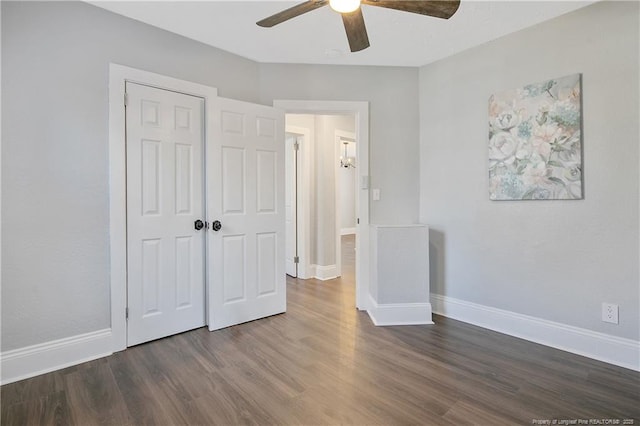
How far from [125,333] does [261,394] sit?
125 centimetres

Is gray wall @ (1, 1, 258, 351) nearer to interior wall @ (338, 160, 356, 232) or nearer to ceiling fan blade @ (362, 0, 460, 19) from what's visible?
ceiling fan blade @ (362, 0, 460, 19)

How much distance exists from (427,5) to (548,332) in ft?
8.01

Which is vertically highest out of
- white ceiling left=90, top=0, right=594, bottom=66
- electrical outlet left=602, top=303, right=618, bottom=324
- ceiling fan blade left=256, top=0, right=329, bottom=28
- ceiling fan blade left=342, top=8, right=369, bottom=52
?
white ceiling left=90, top=0, right=594, bottom=66

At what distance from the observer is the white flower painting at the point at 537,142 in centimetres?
239

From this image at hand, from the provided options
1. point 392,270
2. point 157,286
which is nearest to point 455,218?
point 392,270

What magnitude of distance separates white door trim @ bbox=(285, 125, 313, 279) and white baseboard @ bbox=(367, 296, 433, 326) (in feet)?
5.95

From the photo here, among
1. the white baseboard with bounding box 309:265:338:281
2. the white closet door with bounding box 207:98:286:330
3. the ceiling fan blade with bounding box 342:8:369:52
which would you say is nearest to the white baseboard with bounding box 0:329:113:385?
the white closet door with bounding box 207:98:286:330

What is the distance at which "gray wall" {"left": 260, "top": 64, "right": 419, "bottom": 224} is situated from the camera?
327cm

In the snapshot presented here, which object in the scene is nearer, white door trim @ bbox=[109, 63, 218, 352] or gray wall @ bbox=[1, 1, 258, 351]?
gray wall @ bbox=[1, 1, 258, 351]

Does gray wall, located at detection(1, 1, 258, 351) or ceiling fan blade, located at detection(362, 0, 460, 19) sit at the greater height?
ceiling fan blade, located at detection(362, 0, 460, 19)

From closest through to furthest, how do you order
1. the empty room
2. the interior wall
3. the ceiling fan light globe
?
the ceiling fan light globe → the empty room → the interior wall

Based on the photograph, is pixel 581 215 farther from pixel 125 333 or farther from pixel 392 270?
pixel 125 333

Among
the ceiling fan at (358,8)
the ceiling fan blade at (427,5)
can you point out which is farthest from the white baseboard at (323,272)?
the ceiling fan blade at (427,5)

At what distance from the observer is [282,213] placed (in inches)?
128
